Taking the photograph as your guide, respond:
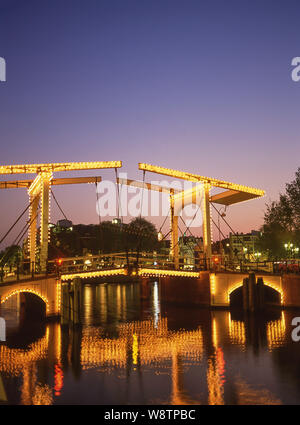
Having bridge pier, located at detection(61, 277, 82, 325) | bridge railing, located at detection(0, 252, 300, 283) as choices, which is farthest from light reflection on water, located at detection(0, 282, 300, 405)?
bridge railing, located at detection(0, 252, 300, 283)

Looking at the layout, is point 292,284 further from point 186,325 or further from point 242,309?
point 186,325

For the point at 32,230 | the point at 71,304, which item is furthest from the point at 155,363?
the point at 32,230

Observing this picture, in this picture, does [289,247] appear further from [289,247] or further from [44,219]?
[44,219]

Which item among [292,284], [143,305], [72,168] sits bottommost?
[143,305]

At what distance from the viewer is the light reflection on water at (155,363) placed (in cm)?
919

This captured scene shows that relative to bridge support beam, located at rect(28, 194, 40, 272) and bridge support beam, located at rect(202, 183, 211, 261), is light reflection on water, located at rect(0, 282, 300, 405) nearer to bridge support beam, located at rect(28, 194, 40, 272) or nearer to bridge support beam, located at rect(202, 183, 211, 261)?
bridge support beam, located at rect(28, 194, 40, 272)

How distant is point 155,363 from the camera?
12.1 metres

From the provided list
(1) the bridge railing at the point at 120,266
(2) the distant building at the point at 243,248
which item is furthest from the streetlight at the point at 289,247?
(1) the bridge railing at the point at 120,266

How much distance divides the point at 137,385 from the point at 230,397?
249 cm

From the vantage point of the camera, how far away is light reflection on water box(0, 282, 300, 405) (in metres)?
9.19

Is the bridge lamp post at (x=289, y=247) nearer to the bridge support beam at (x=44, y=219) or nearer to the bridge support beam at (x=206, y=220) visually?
the bridge support beam at (x=206, y=220)

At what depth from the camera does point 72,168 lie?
20.0 metres

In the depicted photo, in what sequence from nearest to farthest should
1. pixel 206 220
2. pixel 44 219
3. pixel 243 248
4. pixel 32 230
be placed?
pixel 44 219
pixel 32 230
pixel 206 220
pixel 243 248
